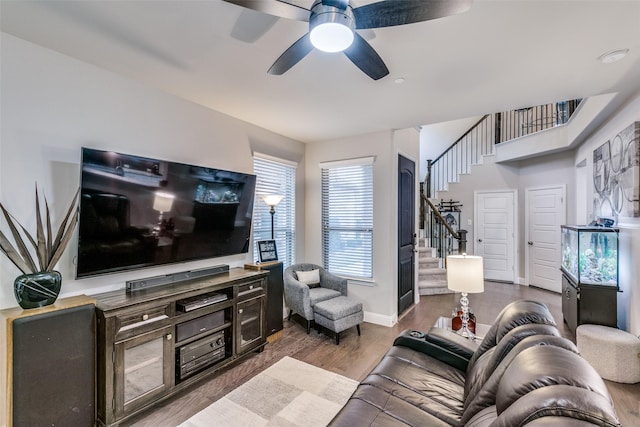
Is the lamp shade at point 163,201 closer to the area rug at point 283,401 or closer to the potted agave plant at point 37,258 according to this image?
the potted agave plant at point 37,258

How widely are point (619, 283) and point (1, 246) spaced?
541 centimetres

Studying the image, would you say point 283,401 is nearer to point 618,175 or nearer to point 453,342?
point 453,342

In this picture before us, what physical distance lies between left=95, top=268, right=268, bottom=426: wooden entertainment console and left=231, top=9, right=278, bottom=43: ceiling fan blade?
2020 mm

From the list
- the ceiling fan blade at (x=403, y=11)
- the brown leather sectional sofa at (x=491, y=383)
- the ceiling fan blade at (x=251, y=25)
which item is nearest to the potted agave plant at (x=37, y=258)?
the ceiling fan blade at (x=251, y=25)

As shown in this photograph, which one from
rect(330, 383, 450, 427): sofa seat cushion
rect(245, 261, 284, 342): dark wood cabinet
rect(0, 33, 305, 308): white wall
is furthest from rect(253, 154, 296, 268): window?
rect(330, 383, 450, 427): sofa seat cushion

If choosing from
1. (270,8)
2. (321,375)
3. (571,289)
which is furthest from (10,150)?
(571,289)

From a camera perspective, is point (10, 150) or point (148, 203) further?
point (148, 203)

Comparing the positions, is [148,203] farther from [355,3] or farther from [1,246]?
[355,3]

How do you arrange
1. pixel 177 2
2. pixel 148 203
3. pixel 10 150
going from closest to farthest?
pixel 177 2
pixel 10 150
pixel 148 203

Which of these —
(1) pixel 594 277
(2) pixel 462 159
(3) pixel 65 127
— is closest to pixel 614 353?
(1) pixel 594 277

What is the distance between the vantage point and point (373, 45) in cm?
202

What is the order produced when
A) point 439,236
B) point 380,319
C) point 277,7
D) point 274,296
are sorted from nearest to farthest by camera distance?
point 277,7 < point 274,296 < point 380,319 < point 439,236

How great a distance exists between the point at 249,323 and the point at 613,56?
3.84 m

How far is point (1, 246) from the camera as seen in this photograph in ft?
5.79
